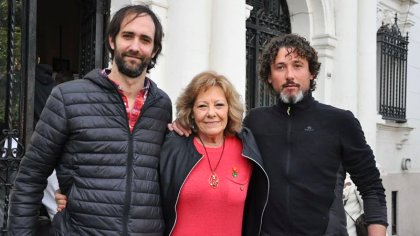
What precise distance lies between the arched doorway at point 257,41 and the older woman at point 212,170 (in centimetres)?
462

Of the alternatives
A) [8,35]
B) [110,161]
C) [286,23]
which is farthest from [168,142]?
[286,23]

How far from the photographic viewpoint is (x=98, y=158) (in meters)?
2.26

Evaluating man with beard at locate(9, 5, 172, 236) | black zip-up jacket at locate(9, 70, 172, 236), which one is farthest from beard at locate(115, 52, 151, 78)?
black zip-up jacket at locate(9, 70, 172, 236)

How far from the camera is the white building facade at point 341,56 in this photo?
5.30 m

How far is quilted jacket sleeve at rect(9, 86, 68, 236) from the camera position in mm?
2254

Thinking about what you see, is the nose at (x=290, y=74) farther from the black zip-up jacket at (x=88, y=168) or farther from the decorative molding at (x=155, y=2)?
the decorative molding at (x=155, y=2)

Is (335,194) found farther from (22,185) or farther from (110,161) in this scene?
(22,185)

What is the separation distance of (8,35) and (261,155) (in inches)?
113

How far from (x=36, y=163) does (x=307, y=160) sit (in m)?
1.33

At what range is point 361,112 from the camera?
8266mm

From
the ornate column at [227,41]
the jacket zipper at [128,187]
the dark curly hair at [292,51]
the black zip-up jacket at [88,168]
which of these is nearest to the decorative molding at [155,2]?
the ornate column at [227,41]

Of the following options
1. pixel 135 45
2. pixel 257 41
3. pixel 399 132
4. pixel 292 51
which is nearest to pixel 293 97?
pixel 292 51

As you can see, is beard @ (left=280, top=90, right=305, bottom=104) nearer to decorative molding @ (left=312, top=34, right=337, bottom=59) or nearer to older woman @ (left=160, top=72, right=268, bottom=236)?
older woman @ (left=160, top=72, right=268, bottom=236)

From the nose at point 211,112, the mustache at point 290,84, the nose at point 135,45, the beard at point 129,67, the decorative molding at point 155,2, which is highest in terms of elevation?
the decorative molding at point 155,2
